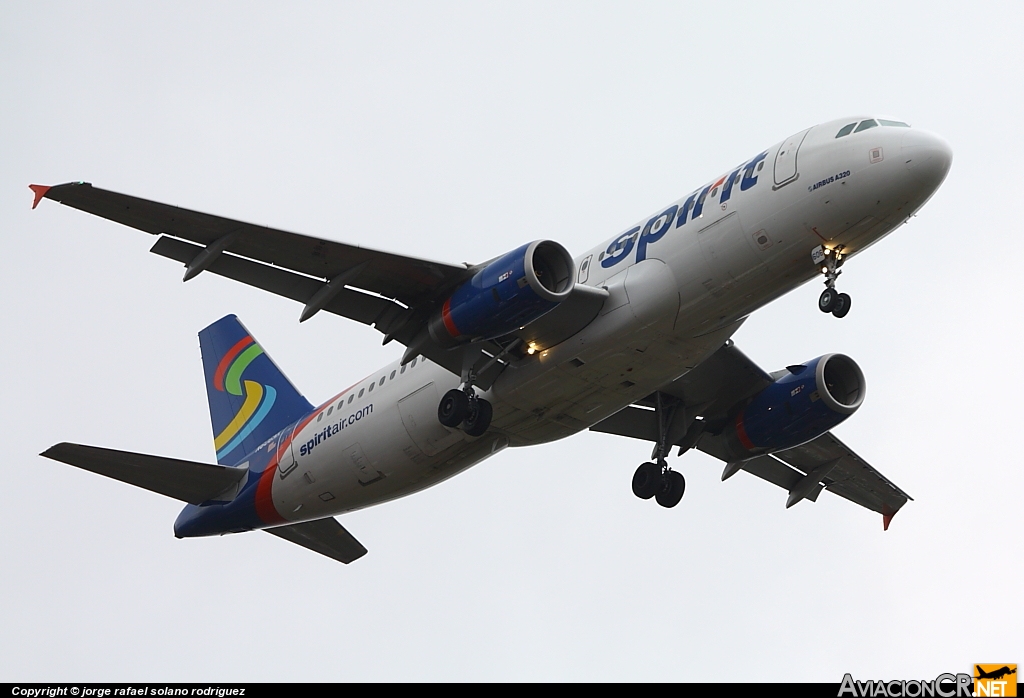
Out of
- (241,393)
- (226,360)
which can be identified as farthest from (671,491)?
(226,360)

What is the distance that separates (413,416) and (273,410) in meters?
6.70

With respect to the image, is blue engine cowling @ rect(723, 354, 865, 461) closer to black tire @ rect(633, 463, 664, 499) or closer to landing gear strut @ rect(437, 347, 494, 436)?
black tire @ rect(633, 463, 664, 499)

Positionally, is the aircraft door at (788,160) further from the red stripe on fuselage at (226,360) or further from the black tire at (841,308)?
the red stripe on fuselage at (226,360)

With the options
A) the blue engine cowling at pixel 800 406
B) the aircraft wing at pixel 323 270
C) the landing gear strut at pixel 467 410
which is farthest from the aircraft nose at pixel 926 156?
the landing gear strut at pixel 467 410

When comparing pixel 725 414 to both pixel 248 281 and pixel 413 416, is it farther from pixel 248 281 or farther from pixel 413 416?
pixel 248 281

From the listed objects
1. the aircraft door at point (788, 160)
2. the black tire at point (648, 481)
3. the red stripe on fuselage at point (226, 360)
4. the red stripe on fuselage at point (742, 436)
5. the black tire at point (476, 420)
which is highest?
the red stripe on fuselage at point (226, 360)

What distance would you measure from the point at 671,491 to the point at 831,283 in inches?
330

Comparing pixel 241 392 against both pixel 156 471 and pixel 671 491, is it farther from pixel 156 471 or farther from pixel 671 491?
pixel 671 491

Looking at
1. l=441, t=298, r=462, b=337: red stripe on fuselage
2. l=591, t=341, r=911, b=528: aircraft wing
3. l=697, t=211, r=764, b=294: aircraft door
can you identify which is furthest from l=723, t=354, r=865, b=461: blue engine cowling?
l=441, t=298, r=462, b=337: red stripe on fuselage

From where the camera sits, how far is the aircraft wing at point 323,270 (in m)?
22.2

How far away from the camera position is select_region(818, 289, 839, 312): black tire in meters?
21.0

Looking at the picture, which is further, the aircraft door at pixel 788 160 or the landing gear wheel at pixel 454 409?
the landing gear wheel at pixel 454 409

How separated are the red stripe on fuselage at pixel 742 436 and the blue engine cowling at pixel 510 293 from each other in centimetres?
757

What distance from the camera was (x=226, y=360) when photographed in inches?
1286
